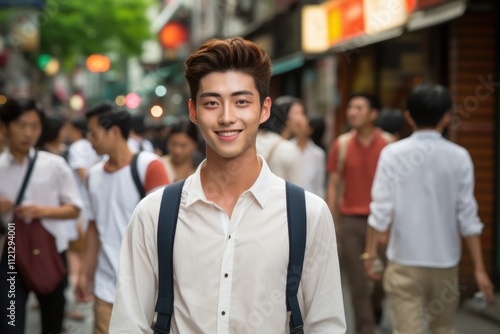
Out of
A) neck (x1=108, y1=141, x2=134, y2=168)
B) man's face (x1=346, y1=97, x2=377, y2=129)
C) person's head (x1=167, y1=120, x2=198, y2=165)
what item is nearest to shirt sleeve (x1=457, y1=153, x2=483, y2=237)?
neck (x1=108, y1=141, x2=134, y2=168)

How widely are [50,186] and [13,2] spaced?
24.3 ft

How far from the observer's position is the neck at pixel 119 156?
5613mm

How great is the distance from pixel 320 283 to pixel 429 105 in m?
2.83

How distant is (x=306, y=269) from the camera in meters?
3.09

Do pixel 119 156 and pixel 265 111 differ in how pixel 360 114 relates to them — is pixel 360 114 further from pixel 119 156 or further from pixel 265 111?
pixel 265 111

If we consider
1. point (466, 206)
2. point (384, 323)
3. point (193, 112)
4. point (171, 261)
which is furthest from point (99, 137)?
point (384, 323)

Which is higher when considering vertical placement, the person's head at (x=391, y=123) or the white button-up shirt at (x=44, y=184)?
the person's head at (x=391, y=123)

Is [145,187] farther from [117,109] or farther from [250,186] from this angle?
[250,186]

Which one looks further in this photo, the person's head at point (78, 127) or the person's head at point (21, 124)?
the person's head at point (78, 127)

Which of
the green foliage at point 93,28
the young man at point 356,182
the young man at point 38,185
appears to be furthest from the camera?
the green foliage at point 93,28

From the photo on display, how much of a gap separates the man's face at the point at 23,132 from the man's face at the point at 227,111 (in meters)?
3.32

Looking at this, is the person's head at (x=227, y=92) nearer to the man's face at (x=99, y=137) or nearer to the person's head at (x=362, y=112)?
the man's face at (x=99, y=137)

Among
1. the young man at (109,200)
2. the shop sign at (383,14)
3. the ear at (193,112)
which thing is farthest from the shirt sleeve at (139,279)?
the shop sign at (383,14)

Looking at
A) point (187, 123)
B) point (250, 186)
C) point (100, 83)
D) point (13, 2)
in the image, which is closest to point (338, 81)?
point (13, 2)
